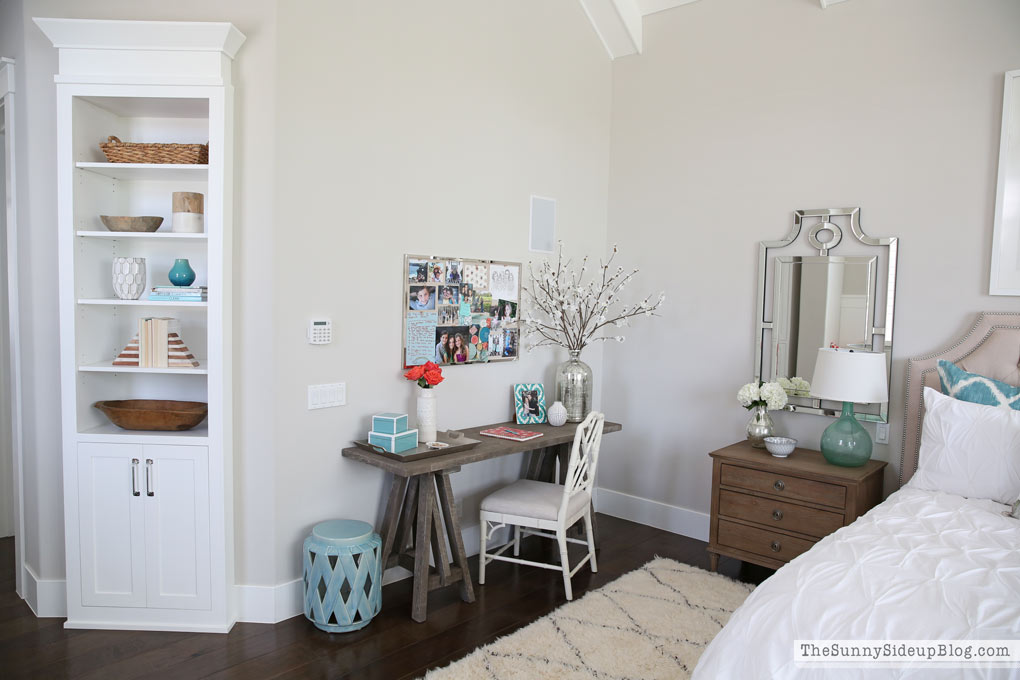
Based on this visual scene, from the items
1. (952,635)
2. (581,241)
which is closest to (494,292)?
(581,241)

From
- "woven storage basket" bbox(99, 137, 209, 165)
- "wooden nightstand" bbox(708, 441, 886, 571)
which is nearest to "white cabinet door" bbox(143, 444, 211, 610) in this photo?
"woven storage basket" bbox(99, 137, 209, 165)

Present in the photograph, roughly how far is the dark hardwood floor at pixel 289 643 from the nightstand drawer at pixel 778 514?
30.5 inches

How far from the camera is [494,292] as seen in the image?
3881 mm

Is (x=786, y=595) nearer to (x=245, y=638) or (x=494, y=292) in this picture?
(x=245, y=638)

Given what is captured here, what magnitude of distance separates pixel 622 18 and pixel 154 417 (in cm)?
338

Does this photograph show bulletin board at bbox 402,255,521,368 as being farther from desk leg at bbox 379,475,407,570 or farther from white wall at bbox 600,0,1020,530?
white wall at bbox 600,0,1020,530

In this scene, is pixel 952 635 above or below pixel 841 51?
below

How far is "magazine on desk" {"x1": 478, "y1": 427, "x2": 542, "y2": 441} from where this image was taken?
3521mm

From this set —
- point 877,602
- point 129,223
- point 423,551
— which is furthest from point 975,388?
Result: point 129,223

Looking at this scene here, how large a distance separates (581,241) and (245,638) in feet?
9.45

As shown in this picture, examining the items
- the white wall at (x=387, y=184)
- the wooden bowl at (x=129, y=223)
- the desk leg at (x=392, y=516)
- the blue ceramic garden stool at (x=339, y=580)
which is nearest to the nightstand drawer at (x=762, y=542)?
the white wall at (x=387, y=184)

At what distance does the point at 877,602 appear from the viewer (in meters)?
1.77

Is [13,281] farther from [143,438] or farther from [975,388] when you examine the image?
[975,388]

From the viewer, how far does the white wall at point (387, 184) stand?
298cm
